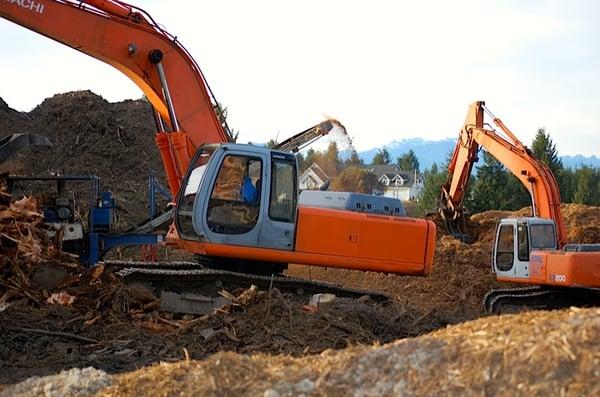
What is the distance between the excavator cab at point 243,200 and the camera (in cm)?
1023

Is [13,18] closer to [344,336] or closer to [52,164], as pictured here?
[344,336]

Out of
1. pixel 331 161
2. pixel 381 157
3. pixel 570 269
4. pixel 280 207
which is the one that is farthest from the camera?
pixel 381 157

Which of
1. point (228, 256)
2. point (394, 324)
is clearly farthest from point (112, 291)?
point (394, 324)

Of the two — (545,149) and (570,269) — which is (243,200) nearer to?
(570,269)

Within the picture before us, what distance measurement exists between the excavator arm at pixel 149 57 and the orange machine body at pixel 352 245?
123 centimetres

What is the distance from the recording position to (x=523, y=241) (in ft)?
44.3

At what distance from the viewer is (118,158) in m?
25.5

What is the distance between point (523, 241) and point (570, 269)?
122 cm

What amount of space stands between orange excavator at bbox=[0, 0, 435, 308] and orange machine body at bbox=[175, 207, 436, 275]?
0.01 meters

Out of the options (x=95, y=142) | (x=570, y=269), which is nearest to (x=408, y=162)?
(x=95, y=142)

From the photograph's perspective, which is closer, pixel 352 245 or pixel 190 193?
pixel 190 193

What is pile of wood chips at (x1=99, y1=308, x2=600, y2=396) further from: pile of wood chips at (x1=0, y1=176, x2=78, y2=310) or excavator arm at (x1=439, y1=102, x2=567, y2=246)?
excavator arm at (x1=439, y1=102, x2=567, y2=246)

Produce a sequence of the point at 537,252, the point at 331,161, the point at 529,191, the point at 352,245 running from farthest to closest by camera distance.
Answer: the point at 529,191, the point at 331,161, the point at 537,252, the point at 352,245

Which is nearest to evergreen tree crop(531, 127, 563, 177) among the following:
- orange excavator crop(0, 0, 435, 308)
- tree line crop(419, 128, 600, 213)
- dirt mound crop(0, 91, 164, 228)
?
tree line crop(419, 128, 600, 213)
